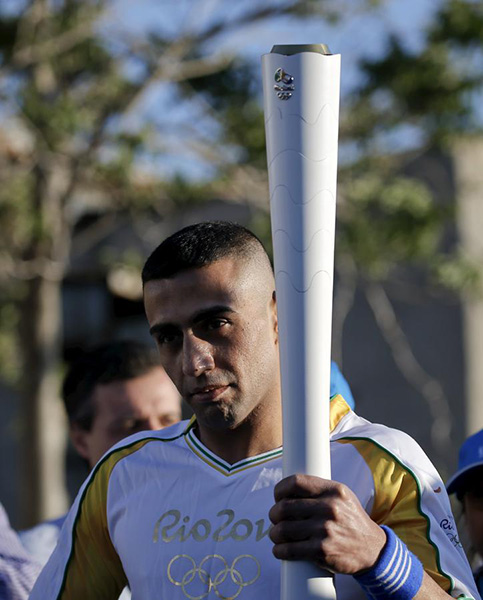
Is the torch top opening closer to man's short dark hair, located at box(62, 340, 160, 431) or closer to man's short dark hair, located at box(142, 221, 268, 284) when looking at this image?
man's short dark hair, located at box(142, 221, 268, 284)

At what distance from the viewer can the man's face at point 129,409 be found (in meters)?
3.37

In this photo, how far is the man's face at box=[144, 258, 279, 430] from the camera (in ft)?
6.66

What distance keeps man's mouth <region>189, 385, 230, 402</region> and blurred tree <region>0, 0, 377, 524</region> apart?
17.3 feet

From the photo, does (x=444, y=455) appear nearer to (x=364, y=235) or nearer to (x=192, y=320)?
(x=364, y=235)

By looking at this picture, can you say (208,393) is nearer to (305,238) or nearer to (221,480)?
(221,480)

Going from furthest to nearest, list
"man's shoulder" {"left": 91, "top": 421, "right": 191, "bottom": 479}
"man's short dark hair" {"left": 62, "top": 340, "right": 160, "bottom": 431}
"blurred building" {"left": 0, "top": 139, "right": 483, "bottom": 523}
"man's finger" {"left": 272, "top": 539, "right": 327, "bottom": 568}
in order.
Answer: "blurred building" {"left": 0, "top": 139, "right": 483, "bottom": 523} < "man's short dark hair" {"left": 62, "top": 340, "right": 160, "bottom": 431} < "man's shoulder" {"left": 91, "top": 421, "right": 191, "bottom": 479} < "man's finger" {"left": 272, "top": 539, "right": 327, "bottom": 568}

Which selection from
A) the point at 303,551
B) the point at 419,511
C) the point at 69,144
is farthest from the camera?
the point at 69,144

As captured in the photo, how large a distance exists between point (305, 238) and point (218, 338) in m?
0.41

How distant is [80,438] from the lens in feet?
11.8

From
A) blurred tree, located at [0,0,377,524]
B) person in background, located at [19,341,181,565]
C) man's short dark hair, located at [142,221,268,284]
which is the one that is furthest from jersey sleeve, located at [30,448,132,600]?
blurred tree, located at [0,0,377,524]

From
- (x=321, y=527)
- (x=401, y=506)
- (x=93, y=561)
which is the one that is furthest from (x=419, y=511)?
(x=93, y=561)

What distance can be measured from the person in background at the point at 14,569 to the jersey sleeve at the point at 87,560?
88cm

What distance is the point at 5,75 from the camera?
7293mm

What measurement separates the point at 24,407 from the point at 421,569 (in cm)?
631
